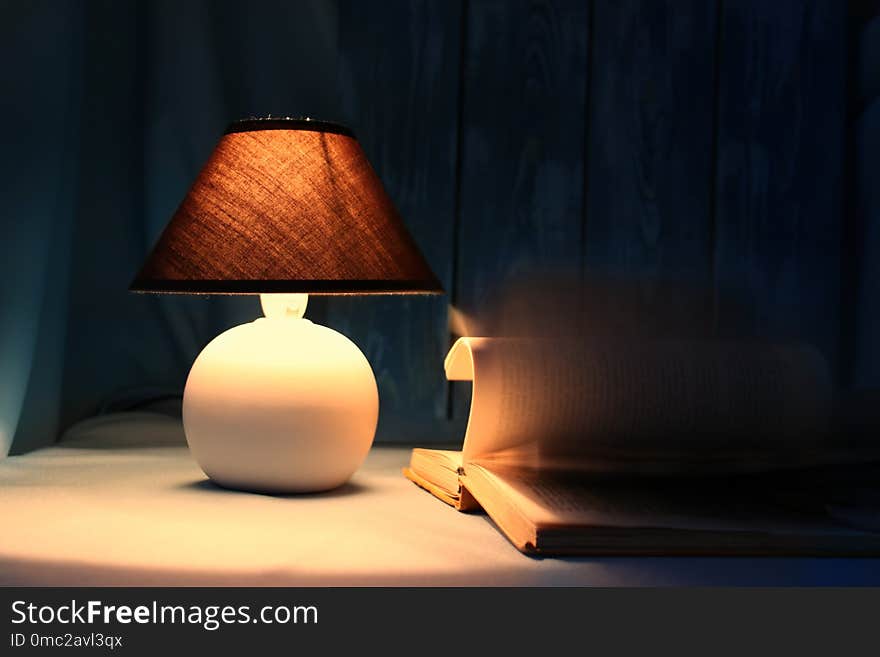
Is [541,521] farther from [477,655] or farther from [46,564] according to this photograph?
[46,564]

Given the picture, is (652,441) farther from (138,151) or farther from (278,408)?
(138,151)

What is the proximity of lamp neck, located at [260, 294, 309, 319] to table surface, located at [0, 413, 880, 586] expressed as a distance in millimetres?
185

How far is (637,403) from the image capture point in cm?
113

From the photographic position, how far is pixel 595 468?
3.60 feet

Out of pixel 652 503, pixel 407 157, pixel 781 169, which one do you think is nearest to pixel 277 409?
pixel 652 503

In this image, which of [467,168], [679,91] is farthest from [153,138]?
[679,91]

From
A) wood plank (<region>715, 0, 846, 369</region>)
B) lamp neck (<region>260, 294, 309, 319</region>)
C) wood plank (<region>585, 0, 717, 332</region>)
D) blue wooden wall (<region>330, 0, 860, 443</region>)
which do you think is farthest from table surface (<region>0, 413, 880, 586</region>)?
wood plank (<region>715, 0, 846, 369</region>)

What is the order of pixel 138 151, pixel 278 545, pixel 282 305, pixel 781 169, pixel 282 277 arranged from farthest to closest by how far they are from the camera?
1. pixel 781 169
2. pixel 138 151
3. pixel 282 305
4. pixel 282 277
5. pixel 278 545

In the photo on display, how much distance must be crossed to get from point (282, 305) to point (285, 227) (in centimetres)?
14

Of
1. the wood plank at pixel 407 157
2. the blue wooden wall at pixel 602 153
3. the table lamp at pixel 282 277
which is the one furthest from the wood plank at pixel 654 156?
the table lamp at pixel 282 277

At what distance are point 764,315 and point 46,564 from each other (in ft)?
3.64

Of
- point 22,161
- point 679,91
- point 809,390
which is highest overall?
point 679,91

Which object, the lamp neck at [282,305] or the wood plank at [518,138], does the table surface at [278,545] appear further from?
the wood plank at [518,138]

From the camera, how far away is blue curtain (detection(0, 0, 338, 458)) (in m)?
1.42
